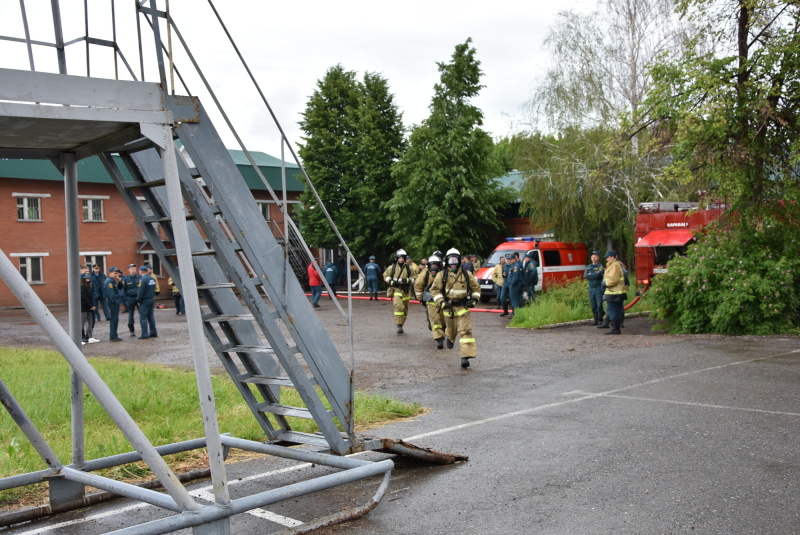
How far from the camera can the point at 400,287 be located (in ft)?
61.5

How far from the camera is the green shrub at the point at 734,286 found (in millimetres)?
15969

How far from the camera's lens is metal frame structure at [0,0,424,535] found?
4.05m

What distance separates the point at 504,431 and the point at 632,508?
260 cm

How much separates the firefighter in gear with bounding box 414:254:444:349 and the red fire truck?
917cm

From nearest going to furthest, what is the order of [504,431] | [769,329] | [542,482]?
[542,482], [504,431], [769,329]

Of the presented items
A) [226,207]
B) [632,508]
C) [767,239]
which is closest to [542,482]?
[632,508]

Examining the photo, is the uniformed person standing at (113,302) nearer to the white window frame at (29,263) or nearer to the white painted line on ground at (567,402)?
the white painted line on ground at (567,402)

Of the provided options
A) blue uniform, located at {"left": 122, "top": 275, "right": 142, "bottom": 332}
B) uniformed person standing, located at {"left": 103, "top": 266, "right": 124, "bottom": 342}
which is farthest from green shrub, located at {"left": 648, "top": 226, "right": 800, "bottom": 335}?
uniformed person standing, located at {"left": 103, "top": 266, "right": 124, "bottom": 342}

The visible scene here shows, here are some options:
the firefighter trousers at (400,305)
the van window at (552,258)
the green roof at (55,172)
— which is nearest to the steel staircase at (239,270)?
the firefighter trousers at (400,305)

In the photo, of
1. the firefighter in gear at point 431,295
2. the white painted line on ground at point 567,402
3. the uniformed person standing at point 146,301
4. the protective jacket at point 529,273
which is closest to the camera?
the white painted line on ground at point 567,402

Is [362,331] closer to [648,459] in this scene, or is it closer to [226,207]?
[648,459]

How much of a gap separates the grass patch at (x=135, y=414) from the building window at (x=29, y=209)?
28587 mm

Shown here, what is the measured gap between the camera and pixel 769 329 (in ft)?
52.6

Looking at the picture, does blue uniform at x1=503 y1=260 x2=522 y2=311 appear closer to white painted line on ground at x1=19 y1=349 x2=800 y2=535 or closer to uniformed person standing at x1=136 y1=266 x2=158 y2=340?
white painted line on ground at x1=19 y1=349 x2=800 y2=535
